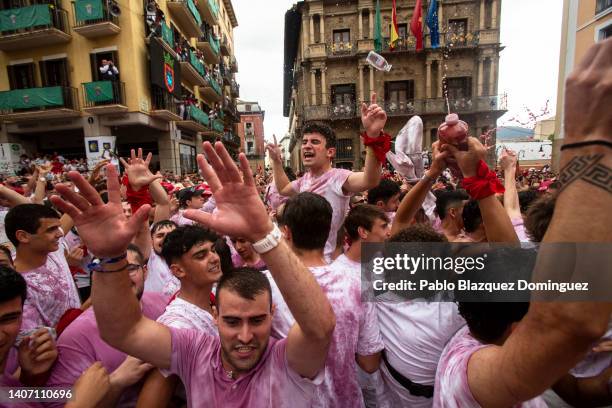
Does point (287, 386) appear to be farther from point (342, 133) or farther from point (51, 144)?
point (342, 133)

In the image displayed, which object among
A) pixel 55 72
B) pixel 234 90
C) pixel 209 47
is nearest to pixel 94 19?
pixel 55 72

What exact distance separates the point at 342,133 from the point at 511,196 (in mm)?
19974

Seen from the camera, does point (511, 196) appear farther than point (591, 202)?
Yes

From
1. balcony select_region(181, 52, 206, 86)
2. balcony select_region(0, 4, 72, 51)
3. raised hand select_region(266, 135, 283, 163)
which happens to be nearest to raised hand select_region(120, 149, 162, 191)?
raised hand select_region(266, 135, 283, 163)

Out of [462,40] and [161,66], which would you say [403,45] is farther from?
[161,66]

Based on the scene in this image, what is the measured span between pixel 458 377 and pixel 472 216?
1.82m

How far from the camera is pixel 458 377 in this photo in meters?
1.09

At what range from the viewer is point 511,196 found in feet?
9.45

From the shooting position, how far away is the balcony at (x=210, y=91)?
20441mm

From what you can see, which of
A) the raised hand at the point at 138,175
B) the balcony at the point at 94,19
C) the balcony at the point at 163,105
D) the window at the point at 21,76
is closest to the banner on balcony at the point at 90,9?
the balcony at the point at 94,19

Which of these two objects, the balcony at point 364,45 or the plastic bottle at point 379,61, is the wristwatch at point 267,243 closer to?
the plastic bottle at point 379,61

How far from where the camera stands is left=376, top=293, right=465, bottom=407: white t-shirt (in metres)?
1.65

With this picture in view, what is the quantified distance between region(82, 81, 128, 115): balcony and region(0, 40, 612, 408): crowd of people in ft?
39.8

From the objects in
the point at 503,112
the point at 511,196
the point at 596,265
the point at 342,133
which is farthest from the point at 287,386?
the point at 503,112
